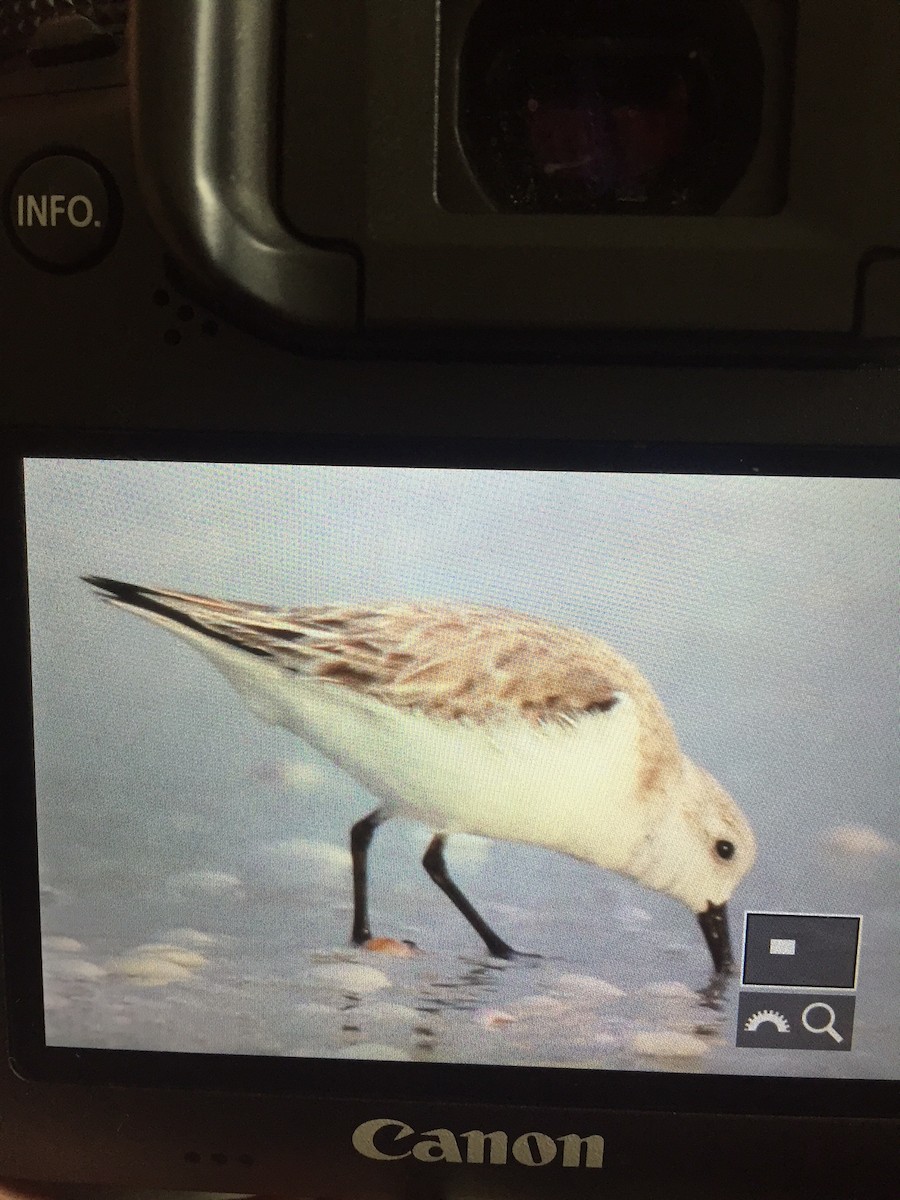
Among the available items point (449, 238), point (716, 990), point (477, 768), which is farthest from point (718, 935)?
point (449, 238)

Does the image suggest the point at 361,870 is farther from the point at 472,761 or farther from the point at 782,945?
the point at 782,945

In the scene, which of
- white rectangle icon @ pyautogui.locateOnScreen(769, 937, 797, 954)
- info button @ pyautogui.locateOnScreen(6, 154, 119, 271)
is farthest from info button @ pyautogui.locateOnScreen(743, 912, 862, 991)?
info button @ pyautogui.locateOnScreen(6, 154, 119, 271)

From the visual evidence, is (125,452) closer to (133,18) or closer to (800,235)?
(133,18)

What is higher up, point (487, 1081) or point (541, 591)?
point (541, 591)

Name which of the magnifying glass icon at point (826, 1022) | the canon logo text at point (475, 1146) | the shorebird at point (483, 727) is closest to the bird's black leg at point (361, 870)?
the shorebird at point (483, 727)

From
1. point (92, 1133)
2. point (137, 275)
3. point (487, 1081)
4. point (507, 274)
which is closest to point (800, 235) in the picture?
point (507, 274)
